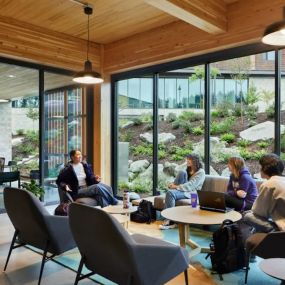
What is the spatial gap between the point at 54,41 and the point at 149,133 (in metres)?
2.38

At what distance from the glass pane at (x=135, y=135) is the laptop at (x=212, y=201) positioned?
95.1 inches

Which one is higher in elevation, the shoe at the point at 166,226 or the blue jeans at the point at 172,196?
the blue jeans at the point at 172,196

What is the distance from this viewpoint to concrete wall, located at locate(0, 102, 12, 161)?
7295mm

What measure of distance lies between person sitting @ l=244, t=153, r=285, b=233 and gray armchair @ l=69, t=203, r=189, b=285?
896mm

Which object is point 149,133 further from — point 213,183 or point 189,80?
point 213,183

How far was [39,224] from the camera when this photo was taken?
266 centimetres

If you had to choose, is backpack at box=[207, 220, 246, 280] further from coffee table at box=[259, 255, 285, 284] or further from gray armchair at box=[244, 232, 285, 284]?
coffee table at box=[259, 255, 285, 284]

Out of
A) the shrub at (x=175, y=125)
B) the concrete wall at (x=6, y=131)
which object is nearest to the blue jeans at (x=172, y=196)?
the shrub at (x=175, y=125)

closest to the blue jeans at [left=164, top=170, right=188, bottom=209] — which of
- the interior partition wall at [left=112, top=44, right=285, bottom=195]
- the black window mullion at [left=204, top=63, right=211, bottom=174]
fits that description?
the black window mullion at [left=204, top=63, right=211, bottom=174]

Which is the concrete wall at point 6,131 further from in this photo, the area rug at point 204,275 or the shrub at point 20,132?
the area rug at point 204,275

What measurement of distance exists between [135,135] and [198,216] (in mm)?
3202

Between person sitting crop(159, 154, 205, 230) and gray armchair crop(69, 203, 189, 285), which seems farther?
person sitting crop(159, 154, 205, 230)

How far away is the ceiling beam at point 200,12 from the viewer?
11.5 feet

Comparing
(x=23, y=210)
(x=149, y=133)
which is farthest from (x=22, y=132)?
(x=23, y=210)
